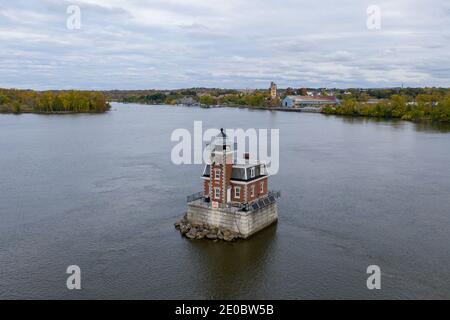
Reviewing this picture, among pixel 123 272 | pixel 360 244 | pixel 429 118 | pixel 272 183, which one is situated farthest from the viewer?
pixel 429 118

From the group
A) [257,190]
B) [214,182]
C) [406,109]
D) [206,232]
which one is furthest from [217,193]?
[406,109]

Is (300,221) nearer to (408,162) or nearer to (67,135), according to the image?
(408,162)

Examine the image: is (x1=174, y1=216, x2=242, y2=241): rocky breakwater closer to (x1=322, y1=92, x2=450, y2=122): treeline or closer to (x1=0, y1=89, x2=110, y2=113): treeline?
(x1=322, y1=92, x2=450, y2=122): treeline

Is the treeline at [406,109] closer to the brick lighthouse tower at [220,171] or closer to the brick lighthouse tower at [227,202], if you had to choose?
the brick lighthouse tower at [227,202]

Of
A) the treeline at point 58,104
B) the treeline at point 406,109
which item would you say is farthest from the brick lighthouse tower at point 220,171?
the treeline at point 58,104

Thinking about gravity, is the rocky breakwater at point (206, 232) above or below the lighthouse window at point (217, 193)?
below

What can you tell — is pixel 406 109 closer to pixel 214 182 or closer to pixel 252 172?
pixel 252 172
